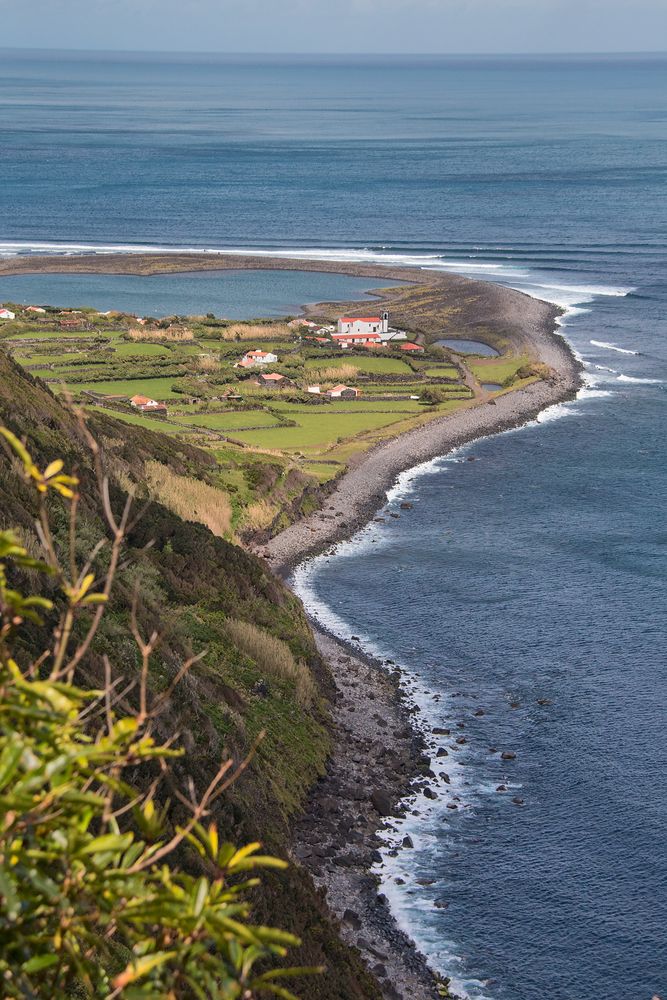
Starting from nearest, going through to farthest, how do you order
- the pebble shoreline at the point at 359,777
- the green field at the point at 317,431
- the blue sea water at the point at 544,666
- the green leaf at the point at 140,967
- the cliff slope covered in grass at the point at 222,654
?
1. the green leaf at the point at 140,967
2. the cliff slope covered in grass at the point at 222,654
3. the pebble shoreline at the point at 359,777
4. the blue sea water at the point at 544,666
5. the green field at the point at 317,431

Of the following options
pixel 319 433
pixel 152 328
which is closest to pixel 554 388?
pixel 319 433

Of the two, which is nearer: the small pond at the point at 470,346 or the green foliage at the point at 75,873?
the green foliage at the point at 75,873

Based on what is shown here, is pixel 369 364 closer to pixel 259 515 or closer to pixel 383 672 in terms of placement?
pixel 259 515

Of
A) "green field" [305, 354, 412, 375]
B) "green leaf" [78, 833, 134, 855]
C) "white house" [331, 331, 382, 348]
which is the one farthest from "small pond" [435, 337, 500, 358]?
"green leaf" [78, 833, 134, 855]

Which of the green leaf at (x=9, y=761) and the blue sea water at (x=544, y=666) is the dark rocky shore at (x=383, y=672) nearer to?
the blue sea water at (x=544, y=666)

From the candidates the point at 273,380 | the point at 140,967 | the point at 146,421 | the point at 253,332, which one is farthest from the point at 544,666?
the point at 253,332

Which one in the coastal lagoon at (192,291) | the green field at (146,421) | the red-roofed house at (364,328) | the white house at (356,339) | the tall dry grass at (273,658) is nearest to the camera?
the tall dry grass at (273,658)

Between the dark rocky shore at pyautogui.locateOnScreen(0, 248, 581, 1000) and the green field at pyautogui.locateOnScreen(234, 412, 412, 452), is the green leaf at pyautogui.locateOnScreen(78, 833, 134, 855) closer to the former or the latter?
the dark rocky shore at pyautogui.locateOnScreen(0, 248, 581, 1000)

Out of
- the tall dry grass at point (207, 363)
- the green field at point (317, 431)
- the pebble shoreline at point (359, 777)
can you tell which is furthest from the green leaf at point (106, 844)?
the tall dry grass at point (207, 363)
